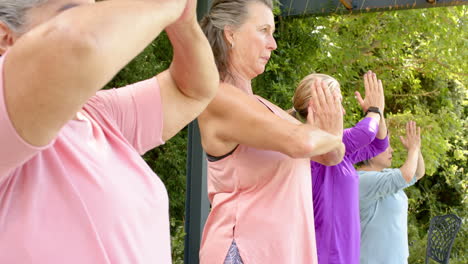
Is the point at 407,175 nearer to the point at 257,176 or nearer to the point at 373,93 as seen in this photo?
the point at 373,93

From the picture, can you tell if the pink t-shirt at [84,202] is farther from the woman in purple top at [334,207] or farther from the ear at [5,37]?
the woman in purple top at [334,207]

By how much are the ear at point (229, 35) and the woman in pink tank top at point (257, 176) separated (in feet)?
0.32

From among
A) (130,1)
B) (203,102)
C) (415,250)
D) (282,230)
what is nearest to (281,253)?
(282,230)

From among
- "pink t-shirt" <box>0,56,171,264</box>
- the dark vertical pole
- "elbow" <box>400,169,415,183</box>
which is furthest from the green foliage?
"pink t-shirt" <box>0,56,171,264</box>

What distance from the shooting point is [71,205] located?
79cm

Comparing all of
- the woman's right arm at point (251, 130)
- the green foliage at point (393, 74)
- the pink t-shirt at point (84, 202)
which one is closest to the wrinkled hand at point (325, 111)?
the woman's right arm at point (251, 130)

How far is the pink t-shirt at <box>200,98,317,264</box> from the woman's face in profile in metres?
0.33

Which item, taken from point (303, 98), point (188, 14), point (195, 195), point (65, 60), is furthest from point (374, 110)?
point (65, 60)

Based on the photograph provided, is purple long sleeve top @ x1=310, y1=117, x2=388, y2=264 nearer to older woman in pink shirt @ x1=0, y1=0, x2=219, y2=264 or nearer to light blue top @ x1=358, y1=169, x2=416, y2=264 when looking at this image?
light blue top @ x1=358, y1=169, x2=416, y2=264

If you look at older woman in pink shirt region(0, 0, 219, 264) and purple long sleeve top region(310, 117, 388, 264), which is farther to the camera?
purple long sleeve top region(310, 117, 388, 264)

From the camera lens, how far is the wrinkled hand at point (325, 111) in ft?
6.88

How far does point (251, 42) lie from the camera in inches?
84.0

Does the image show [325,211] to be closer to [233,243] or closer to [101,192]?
[233,243]

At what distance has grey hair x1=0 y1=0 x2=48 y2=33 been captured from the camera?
2.73 ft
